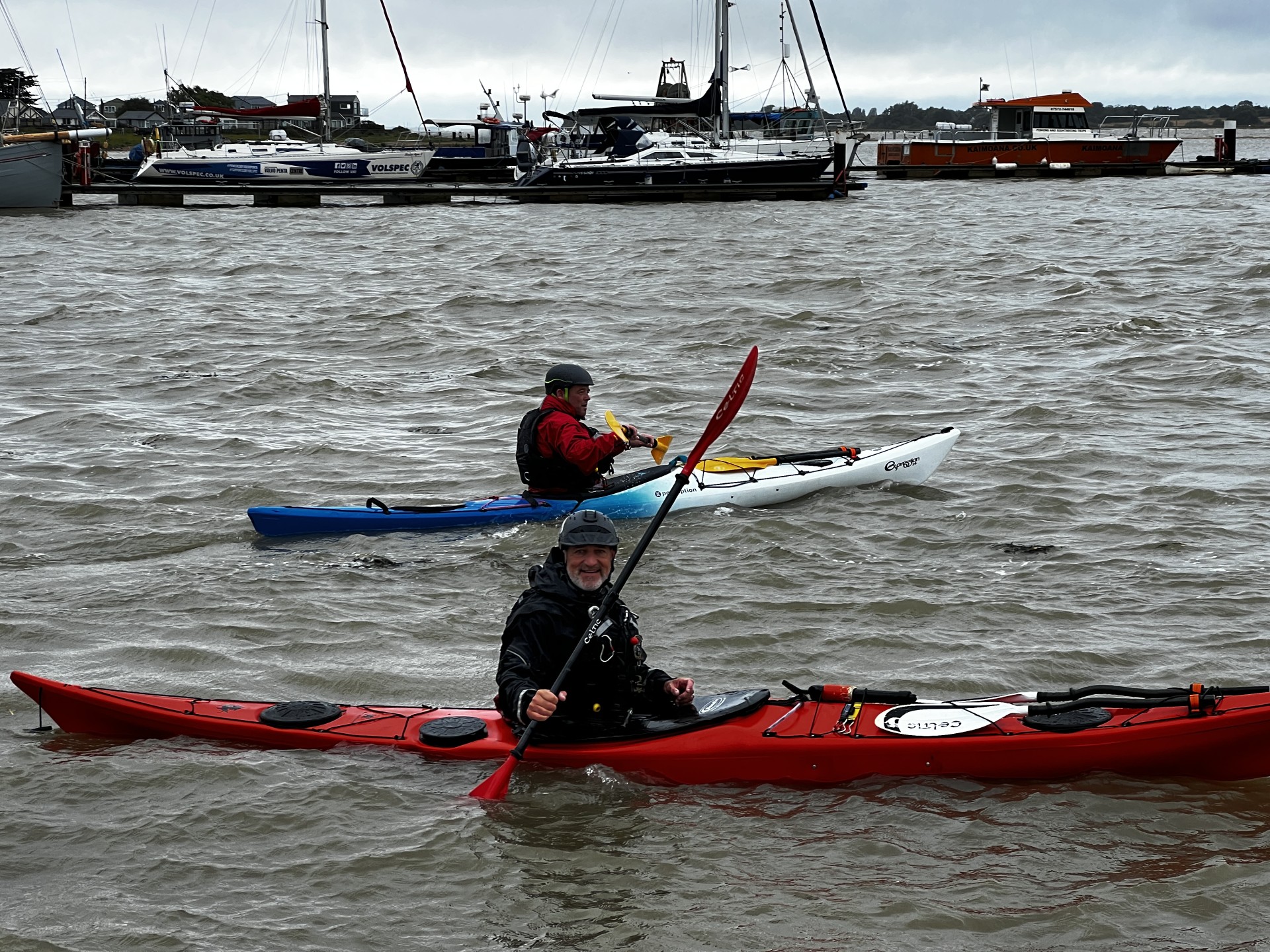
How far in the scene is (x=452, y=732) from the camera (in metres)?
4.94

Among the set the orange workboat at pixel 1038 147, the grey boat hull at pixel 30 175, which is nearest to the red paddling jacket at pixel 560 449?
the grey boat hull at pixel 30 175

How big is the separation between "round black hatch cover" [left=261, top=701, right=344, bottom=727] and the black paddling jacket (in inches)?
32.1

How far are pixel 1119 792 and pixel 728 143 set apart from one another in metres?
30.6

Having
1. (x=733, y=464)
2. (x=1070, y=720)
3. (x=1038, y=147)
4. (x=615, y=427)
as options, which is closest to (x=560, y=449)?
(x=615, y=427)

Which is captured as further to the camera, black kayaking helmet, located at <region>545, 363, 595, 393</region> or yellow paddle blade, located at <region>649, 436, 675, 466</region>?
yellow paddle blade, located at <region>649, 436, 675, 466</region>

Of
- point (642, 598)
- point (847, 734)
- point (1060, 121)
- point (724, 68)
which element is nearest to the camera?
point (847, 734)

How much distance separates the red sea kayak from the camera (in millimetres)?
4535

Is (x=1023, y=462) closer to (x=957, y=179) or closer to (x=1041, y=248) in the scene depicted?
(x=1041, y=248)

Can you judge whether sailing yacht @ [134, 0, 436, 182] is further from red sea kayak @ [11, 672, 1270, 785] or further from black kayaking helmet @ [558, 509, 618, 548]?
black kayaking helmet @ [558, 509, 618, 548]

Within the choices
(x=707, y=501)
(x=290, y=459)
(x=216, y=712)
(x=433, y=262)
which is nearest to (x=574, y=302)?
(x=433, y=262)

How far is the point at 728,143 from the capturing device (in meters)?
33.7

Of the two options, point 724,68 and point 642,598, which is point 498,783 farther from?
point 724,68

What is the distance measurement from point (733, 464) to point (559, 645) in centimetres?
457

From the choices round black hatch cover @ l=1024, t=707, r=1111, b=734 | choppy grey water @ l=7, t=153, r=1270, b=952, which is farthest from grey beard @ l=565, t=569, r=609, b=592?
round black hatch cover @ l=1024, t=707, r=1111, b=734
